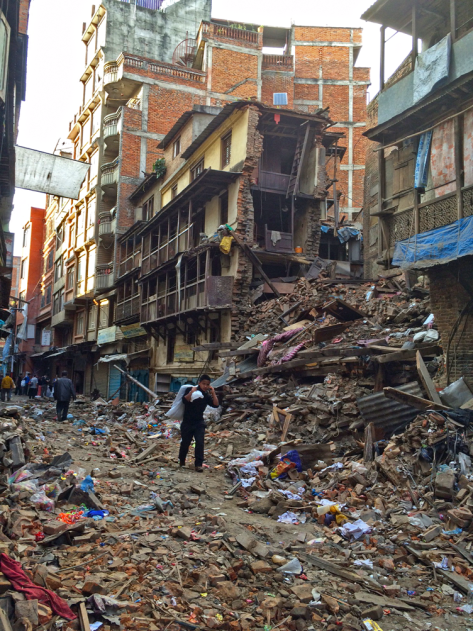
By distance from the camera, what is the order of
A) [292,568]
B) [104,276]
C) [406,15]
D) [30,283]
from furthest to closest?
[30,283], [104,276], [406,15], [292,568]

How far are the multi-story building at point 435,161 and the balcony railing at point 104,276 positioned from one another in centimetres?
2540

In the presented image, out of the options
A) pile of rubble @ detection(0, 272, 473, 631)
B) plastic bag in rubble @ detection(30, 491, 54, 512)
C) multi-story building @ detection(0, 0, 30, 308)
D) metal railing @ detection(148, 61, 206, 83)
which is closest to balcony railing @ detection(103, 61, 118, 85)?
metal railing @ detection(148, 61, 206, 83)

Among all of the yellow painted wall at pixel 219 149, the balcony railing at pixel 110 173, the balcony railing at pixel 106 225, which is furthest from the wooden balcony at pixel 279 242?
the balcony railing at pixel 110 173

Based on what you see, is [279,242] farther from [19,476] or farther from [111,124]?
[111,124]

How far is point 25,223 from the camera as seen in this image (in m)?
61.0

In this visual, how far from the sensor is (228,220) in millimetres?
21312

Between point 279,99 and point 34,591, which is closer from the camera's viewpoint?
point 34,591

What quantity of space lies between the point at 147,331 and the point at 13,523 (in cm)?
2319

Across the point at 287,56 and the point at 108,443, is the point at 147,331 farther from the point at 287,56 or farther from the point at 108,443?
the point at 287,56

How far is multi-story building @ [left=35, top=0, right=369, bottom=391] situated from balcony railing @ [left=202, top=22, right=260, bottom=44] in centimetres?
7

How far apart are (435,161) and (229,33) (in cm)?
2862

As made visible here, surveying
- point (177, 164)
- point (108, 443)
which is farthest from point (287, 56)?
point (108, 443)

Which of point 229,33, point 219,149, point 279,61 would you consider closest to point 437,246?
point 219,149

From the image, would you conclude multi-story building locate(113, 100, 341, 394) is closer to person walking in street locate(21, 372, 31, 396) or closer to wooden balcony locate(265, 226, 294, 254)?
wooden balcony locate(265, 226, 294, 254)
